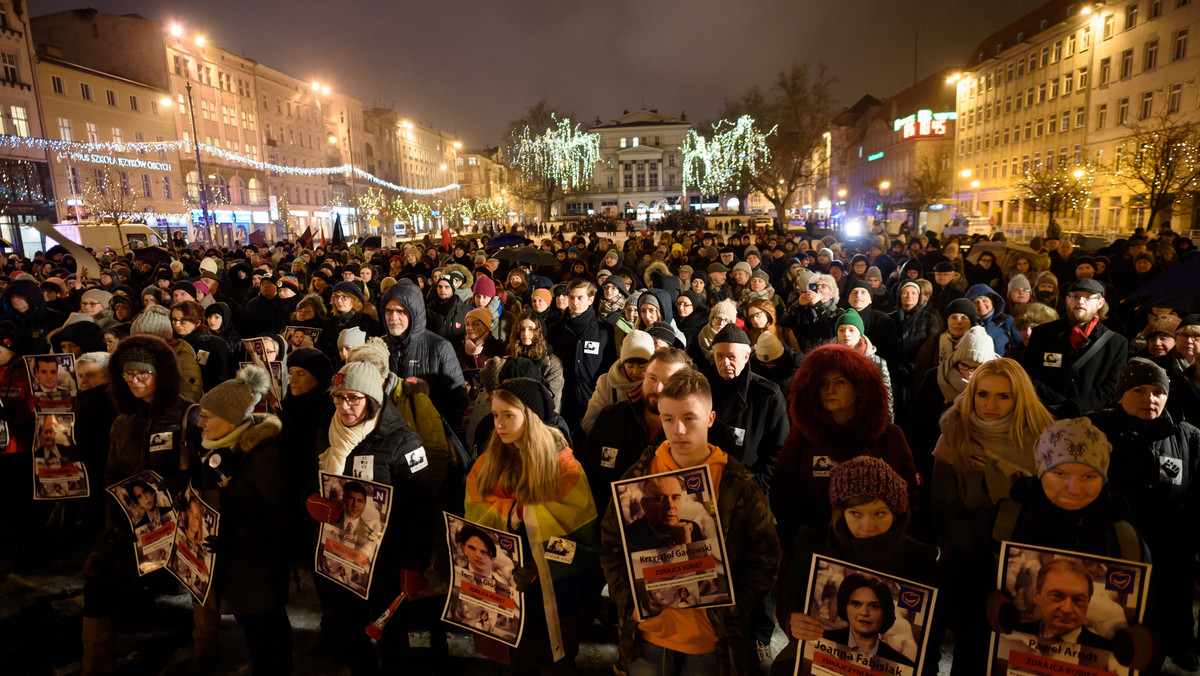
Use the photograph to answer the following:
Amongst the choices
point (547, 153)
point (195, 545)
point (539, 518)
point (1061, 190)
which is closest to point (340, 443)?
point (195, 545)

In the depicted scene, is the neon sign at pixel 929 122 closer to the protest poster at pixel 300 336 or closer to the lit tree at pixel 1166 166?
the lit tree at pixel 1166 166

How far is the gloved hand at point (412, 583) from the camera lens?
354cm

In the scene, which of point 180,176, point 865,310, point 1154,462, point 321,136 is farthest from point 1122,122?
→ point 321,136

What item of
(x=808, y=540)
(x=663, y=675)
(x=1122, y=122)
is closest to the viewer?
(x=808, y=540)

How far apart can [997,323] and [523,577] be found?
5.53 m

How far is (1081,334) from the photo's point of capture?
4922 mm

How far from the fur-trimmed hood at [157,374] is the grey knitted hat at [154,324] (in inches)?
85.1

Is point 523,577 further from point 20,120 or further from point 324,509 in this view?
point 20,120

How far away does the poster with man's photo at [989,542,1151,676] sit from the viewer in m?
2.15

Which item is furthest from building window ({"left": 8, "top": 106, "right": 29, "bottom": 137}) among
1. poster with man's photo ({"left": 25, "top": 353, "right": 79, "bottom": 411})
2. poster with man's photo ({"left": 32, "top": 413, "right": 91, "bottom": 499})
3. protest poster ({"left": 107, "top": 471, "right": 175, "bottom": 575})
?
protest poster ({"left": 107, "top": 471, "right": 175, "bottom": 575})

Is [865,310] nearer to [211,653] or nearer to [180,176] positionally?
[211,653]

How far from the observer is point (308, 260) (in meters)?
14.4

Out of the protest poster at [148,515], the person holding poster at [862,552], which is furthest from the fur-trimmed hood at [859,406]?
the protest poster at [148,515]

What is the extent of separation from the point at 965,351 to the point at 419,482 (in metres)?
3.76
